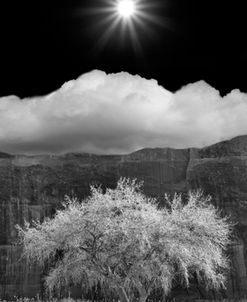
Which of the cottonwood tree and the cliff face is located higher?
the cliff face

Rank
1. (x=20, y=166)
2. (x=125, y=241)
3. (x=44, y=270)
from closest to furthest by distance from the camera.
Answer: (x=125, y=241) → (x=44, y=270) → (x=20, y=166)

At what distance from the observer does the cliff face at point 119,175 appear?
1479 inches

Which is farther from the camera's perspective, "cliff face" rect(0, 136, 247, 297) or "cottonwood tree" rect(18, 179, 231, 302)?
"cliff face" rect(0, 136, 247, 297)

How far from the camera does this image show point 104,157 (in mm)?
39812

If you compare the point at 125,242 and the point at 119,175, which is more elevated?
the point at 119,175

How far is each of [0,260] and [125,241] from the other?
1886 cm

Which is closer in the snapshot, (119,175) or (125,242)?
(125,242)

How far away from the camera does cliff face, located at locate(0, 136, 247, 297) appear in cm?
3756

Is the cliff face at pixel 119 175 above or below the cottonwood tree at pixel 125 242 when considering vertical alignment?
above

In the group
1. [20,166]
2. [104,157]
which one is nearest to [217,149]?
[104,157]

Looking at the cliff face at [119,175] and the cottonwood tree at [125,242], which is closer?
the cottonwood tree at [125,242]

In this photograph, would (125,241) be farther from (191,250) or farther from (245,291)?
(245,291)

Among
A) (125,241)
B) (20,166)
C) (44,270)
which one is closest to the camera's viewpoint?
(125,241)

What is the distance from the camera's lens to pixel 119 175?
39406mm
